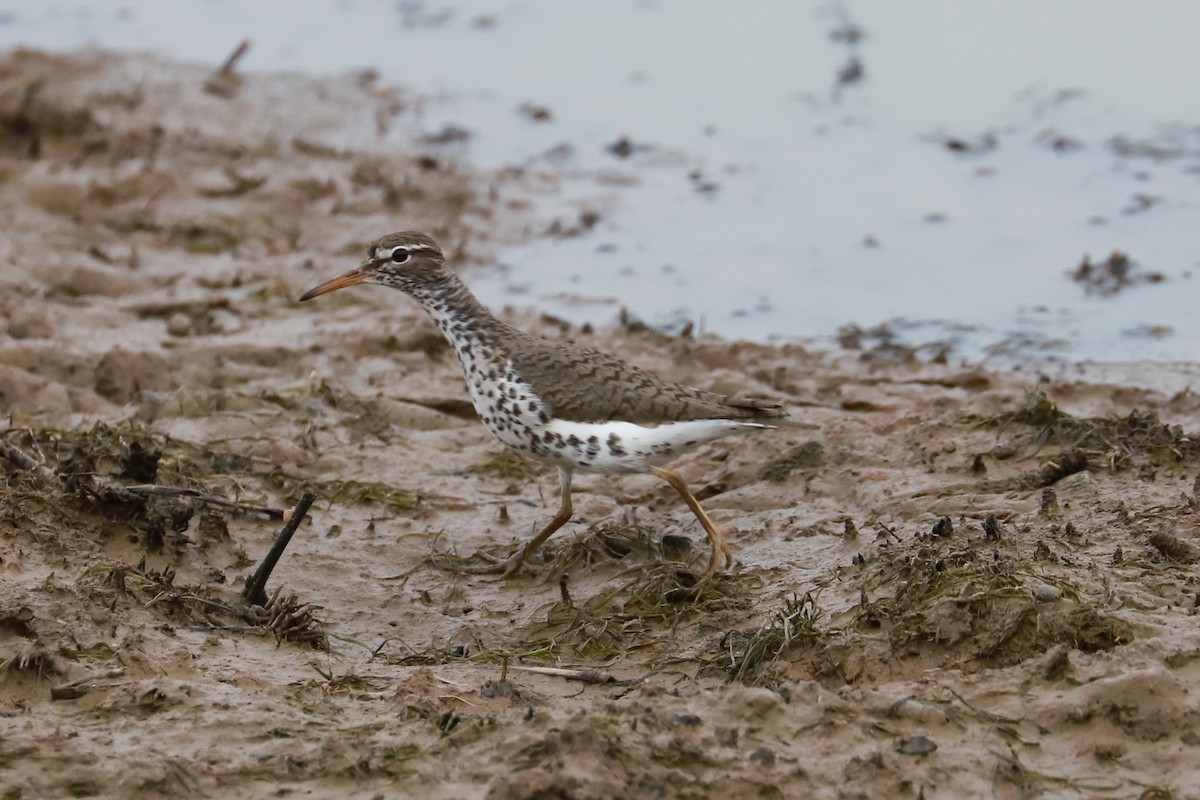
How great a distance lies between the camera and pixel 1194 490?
6039mm

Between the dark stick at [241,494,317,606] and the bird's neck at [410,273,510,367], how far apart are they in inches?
63.9

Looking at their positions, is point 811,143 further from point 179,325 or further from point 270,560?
point 270,560

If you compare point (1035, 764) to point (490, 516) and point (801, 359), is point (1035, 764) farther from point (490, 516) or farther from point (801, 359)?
point (801, 359)

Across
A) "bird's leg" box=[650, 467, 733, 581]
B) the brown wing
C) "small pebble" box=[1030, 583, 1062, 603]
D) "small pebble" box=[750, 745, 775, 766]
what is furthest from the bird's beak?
"small pebble" box=[750, 745, 775, 766]

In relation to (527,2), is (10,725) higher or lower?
lower

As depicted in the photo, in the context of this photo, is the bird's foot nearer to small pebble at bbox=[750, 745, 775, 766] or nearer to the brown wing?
the brown wing

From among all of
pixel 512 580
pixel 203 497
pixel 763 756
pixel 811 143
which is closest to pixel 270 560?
pixel 203 497

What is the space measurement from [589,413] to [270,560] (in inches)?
65.6

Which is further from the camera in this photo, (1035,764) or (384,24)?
(384,24)

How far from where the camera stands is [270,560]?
5.77 metres

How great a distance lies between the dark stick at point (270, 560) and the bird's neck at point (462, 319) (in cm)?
162

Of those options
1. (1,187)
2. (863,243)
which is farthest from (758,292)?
(1,187)

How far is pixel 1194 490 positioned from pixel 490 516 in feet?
10.8

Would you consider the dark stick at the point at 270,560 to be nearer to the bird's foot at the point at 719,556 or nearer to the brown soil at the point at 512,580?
the brown soil at the point at 512,580
